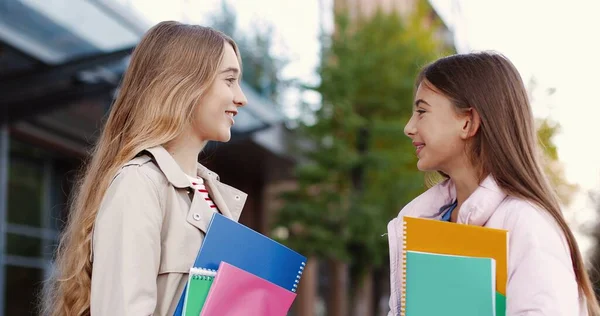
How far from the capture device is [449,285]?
237 centimetres

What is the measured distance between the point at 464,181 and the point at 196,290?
3.01ft

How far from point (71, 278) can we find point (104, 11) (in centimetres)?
844

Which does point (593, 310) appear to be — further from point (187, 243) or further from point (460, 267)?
point (187, 243)

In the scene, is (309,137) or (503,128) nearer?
(503,128)

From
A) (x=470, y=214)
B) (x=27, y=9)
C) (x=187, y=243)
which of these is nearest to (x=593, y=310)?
(x=470, y=214)

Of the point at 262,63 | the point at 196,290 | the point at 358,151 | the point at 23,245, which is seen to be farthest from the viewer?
the point at 358,151

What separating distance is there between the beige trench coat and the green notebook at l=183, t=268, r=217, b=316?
0.06 m

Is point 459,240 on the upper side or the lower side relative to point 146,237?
upper

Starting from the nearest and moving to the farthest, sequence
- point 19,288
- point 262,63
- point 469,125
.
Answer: point 469,125 → point 19,288 → point 262,63

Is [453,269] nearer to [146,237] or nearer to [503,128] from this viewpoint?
[503,128]

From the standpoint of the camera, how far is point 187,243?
2537 millimetres

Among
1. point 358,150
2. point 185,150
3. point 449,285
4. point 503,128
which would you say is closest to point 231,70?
point 185,150

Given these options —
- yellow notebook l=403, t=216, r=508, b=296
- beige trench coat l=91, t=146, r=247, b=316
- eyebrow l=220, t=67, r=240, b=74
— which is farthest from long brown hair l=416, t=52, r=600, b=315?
beige trench coat l=91, t=146, r=247, b=316

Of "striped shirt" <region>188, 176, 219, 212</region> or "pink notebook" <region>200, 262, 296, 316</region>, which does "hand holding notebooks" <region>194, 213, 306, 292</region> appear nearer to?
"pink notebook" <region>200, 262, 296, 316</region>
